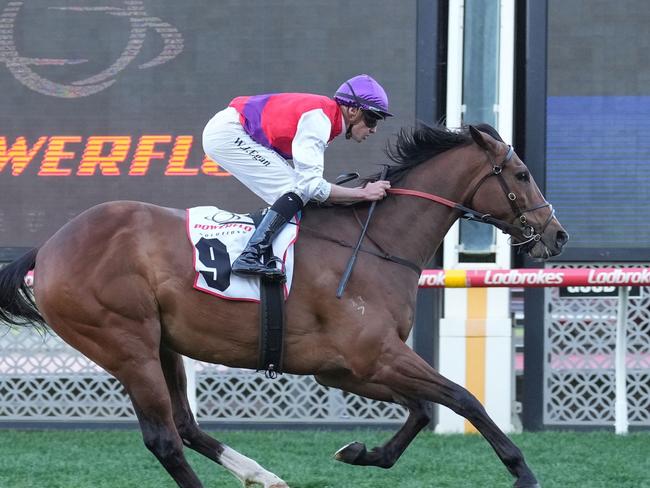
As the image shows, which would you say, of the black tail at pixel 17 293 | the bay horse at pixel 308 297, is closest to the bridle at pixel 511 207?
the bay horse at pixel 308 297

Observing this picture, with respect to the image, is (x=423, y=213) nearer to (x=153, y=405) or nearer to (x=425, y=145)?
(x=425, y=145)

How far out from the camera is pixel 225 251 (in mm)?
4773

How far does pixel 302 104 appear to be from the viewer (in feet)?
15.8

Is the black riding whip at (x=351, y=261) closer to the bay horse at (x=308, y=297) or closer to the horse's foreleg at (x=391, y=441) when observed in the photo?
the bay horse at (x=308, y=297)

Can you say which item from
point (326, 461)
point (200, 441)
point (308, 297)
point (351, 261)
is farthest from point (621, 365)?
point (200, 441)

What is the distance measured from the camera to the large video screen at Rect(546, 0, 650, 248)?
23.3 feet

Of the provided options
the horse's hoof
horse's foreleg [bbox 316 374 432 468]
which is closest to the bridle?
horse's foreleg [bbox 316 374 432 468]

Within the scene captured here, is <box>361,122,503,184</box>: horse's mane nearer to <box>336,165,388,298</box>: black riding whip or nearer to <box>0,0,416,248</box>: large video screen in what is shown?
<box>336,165,388,298</box>: black riding whip

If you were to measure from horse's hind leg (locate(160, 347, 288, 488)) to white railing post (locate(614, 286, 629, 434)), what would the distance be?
2.71 m

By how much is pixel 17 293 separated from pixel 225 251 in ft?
3.23

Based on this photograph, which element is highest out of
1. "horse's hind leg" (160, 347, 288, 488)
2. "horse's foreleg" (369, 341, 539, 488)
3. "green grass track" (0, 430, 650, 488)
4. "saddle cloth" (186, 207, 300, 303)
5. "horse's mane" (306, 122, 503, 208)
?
"horse's mane" (306, 122, 503, 208)

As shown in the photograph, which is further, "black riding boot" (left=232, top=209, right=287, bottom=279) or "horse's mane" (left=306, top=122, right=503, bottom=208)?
"horse's mane" (left=306, top=122, right=503, bottom=208)

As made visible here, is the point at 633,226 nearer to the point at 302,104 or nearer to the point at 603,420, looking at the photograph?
the point at 603,420

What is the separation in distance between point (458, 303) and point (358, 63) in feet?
5.22
